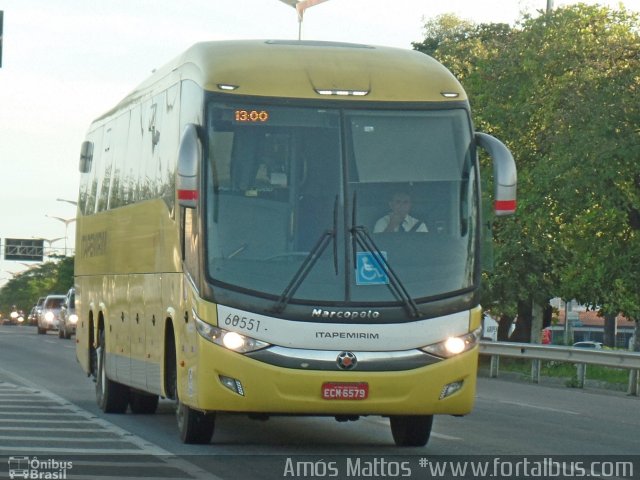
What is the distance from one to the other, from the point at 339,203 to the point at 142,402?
6.27 metres

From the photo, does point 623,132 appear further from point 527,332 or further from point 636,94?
point 527,332

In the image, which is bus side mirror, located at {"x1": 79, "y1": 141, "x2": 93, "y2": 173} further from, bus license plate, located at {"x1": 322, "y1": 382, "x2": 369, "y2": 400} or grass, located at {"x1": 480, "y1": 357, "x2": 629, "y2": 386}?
grass, located at {"x1": 480, "y1": 357, "x2": 629, "y2": 386}

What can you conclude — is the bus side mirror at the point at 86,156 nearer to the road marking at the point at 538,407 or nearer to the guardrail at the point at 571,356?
the road marking at the point at 538,407

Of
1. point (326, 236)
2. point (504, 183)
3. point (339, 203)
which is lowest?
point (326, 236)

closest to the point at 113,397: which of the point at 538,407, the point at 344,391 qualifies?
the point at 538,407

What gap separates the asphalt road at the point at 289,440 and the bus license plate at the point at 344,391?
0.50 meters

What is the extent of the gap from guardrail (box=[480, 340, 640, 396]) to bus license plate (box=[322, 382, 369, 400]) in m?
13.4

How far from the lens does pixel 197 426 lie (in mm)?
14250

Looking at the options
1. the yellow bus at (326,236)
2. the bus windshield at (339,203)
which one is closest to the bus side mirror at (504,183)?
the yellow bus at (326,236)

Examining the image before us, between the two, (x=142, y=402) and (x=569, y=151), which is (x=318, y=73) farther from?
(x=569, y=151)

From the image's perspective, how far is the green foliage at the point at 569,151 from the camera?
3788 cm

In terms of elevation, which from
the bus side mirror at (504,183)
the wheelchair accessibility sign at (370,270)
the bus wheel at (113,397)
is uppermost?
the bus side mirror at (504,183)

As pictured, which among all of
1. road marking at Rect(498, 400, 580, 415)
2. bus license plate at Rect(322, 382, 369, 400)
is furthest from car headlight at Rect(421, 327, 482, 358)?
road marking at Rect(498, 400, 580, 415)

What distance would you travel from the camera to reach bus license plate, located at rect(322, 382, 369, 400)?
13062 mm
